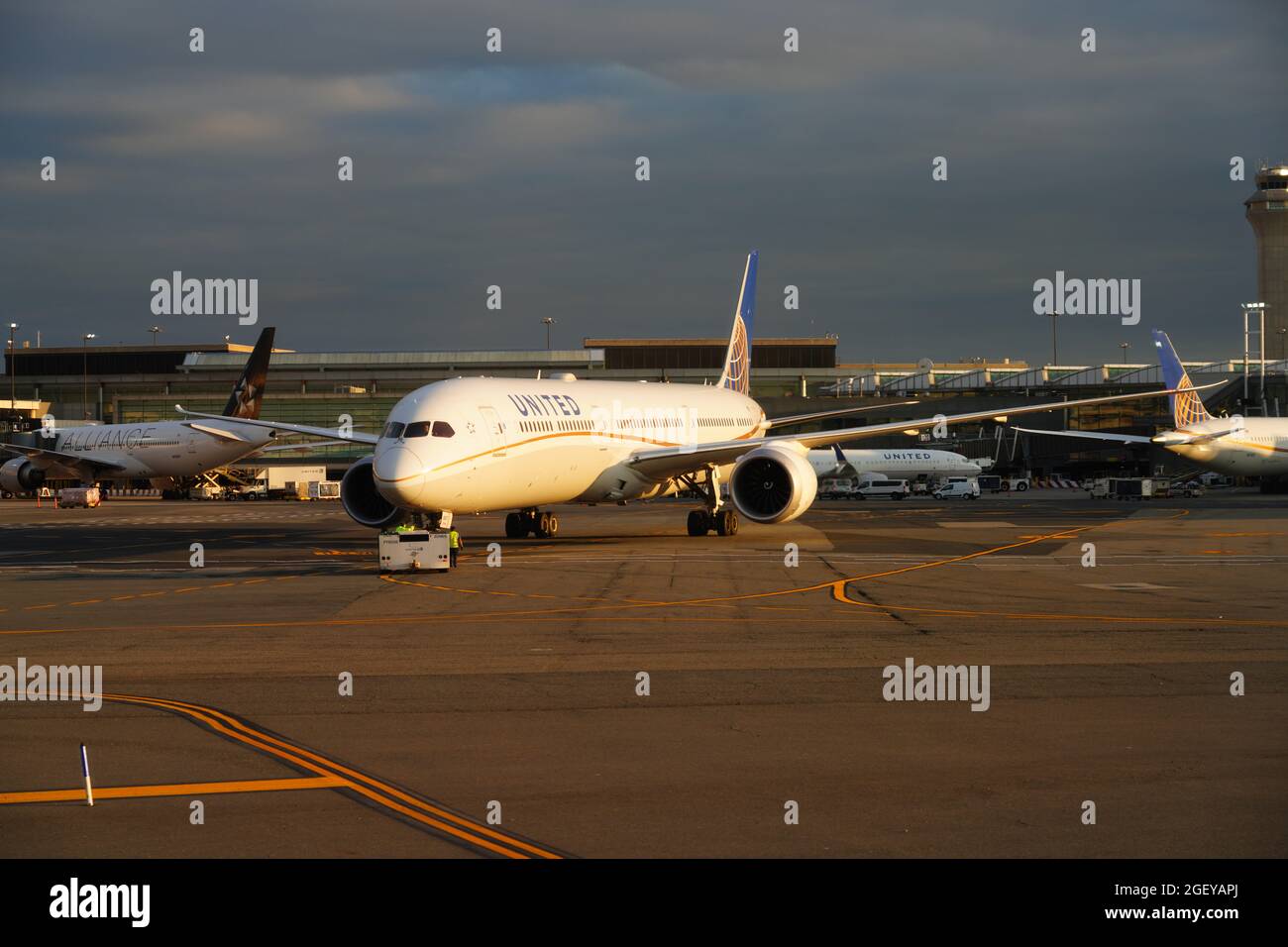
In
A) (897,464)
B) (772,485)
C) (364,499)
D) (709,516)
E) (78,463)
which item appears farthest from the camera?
(897,464)

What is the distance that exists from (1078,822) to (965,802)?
0.81 m

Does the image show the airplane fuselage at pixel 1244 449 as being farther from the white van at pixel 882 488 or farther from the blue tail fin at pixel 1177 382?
the white van at pixel 882 488

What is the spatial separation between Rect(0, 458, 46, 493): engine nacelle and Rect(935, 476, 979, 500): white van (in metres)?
57.7

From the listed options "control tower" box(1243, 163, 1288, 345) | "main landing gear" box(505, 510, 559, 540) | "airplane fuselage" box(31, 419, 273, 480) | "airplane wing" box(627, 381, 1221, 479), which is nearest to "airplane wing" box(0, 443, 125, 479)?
"airplane fuselage" box(31, 419, 273, 480)

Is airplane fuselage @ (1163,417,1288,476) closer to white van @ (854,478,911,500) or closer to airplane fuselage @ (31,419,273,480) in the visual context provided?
white van @ (854,478,911,500)

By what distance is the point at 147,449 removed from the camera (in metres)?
77.6

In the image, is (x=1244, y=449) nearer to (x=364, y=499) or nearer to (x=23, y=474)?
(x=364, y=499)

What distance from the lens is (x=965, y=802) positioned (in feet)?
29.1

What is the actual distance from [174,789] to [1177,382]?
6529cm

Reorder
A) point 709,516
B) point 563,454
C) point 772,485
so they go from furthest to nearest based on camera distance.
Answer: point 709,516, point 772,485, point 563,454

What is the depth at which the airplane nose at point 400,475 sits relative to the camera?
26.9 meters

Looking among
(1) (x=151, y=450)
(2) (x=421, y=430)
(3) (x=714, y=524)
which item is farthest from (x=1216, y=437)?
(1) (x=151, y=450)

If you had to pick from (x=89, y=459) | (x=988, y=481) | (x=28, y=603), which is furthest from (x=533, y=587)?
(x=988, y=481)
